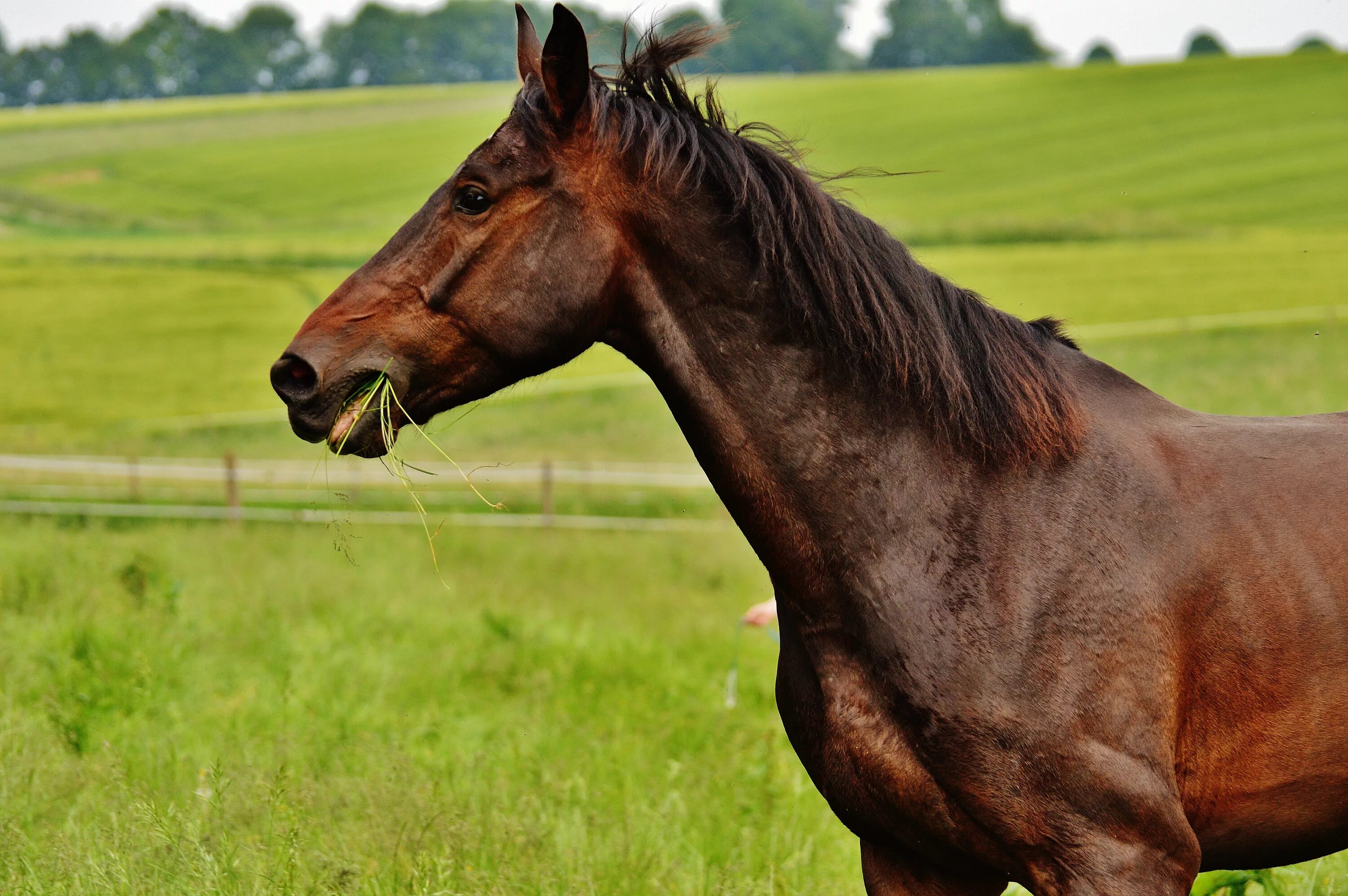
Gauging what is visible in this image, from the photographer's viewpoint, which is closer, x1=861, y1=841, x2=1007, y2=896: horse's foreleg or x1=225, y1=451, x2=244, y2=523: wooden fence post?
x1=861, y1=841, x2=1007, y2=896: horse's foreleg

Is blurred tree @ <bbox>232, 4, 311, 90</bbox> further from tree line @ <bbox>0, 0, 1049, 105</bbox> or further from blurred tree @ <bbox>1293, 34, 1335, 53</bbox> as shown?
blurred tree @ <bbox>1293, 34, 1335, 53</bbox>

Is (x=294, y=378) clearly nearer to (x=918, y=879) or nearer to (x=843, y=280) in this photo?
(x=843, y=280)

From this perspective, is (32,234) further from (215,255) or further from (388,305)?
(388,305)

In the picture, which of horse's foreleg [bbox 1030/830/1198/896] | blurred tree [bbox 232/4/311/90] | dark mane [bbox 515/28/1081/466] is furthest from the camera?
blurred tree [bbox 232/4/311/90]

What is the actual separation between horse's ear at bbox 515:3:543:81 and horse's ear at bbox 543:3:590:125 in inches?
11.6

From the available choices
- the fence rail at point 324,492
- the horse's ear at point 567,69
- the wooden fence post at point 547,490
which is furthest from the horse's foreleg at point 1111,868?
the wooden fence post at point 547,490

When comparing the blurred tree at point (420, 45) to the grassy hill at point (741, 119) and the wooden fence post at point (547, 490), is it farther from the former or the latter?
the wooden fence post at point (547, 490)

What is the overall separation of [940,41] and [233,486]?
59.9m

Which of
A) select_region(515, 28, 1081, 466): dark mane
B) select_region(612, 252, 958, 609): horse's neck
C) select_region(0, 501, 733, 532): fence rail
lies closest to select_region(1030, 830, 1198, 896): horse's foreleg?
select_region(612, 252, 958, 609): horse's neck

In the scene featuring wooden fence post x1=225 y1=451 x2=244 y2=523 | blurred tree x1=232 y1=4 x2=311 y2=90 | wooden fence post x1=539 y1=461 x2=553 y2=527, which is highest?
wooden fence post x1=539 y1=461 x2=553 y2=527

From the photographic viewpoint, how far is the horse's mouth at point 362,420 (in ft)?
8.49

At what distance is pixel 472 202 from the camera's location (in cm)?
262

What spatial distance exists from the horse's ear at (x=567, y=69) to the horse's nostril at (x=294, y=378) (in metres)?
0.81

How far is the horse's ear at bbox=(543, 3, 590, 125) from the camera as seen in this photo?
8.21 ft
